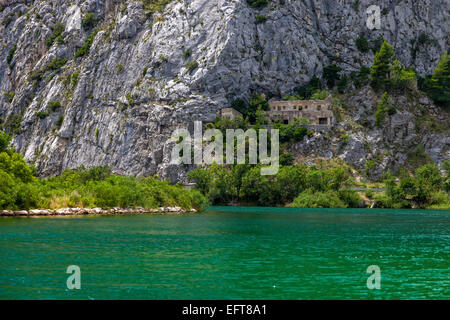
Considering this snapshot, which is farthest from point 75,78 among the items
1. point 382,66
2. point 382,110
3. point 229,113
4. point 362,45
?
point 382,66

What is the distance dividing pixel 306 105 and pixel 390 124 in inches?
879

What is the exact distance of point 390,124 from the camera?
415 ft

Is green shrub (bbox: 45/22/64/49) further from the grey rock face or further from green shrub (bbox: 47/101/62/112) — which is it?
green shrub (bbox: 47/101/62/112)

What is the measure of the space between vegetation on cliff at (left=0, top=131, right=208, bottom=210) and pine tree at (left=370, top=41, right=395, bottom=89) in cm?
7601

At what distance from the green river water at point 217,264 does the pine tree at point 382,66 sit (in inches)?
3967

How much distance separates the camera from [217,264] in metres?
23.8

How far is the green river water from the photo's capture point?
58.2 feet

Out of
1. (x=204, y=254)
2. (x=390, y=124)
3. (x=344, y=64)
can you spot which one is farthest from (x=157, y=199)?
(x=344, y=64)

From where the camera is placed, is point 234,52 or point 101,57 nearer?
point 234,52

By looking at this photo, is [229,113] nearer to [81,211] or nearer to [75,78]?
[75,78]

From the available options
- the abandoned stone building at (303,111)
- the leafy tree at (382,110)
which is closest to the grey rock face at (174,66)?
the leafy tree at (382,110)

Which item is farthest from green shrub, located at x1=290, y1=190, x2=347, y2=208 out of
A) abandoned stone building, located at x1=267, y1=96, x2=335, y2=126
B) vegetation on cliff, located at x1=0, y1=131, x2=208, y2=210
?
abandoned stone building, located at x1=267, y1=96, x2=335, y2=126

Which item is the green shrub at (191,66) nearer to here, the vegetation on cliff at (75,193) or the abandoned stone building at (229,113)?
the abandoned stone building at (229,113)

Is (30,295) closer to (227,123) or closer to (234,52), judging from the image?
(227,123)
